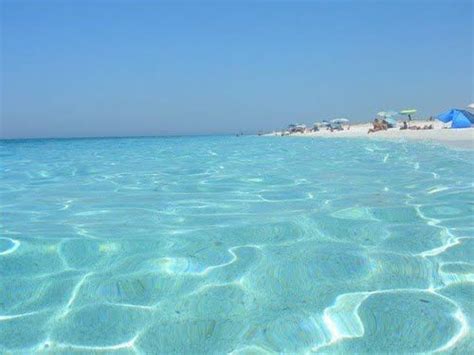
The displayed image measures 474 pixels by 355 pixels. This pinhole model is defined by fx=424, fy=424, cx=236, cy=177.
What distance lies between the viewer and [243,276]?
281 cm

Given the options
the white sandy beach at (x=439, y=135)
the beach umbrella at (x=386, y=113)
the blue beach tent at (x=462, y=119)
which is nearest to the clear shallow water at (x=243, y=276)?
the white sandy beach at (x=439, y=135)

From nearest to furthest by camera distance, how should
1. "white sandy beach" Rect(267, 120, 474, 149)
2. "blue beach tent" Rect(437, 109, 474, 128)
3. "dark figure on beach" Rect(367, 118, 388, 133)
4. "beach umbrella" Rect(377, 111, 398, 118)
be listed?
"white sandy beach" Rect(267, 120, 474, 149), "blue beach tent" Rect(437, 109, 474, 128), "dark figure on beach" Rect(367, 118, 388, 133), "beach umbrella" Rect(377, 111, 398, 118)

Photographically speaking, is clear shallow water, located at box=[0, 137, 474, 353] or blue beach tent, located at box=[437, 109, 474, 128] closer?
clear shallow water, located at box=[0, 137, 474, 353]

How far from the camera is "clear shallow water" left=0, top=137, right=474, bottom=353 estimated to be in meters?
2.12

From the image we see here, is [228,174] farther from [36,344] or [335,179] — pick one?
[36,344]

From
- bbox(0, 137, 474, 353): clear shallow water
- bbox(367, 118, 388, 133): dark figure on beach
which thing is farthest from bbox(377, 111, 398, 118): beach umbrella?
bbox(0, 137, 474, 353): clear shallow water

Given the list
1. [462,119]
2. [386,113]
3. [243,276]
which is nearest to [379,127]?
[386,113]

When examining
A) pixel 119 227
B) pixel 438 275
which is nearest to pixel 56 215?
pixel 119 227

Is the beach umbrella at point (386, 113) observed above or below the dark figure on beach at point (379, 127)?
above

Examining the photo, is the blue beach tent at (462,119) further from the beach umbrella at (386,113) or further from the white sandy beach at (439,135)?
the beach umbrella at (386,113)

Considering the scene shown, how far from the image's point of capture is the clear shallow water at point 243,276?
2.12 m

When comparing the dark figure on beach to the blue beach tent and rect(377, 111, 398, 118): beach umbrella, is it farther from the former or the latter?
the blue beach tent

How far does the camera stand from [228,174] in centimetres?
903

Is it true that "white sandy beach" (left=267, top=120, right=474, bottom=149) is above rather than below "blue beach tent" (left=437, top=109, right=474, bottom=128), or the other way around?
below
